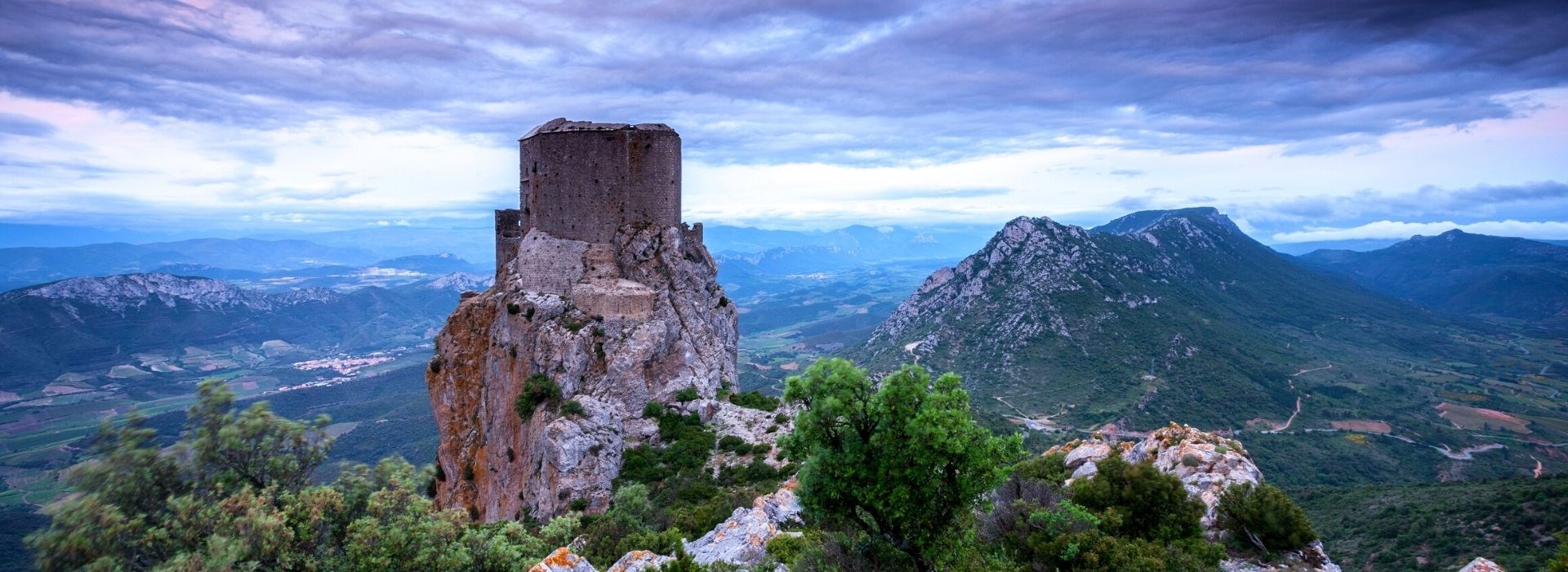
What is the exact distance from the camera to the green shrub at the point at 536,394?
28.6 m

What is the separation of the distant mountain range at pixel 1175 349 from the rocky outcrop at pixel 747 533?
5319 cm


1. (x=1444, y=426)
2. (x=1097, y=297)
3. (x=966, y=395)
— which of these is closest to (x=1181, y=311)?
(x=1097, y=297)

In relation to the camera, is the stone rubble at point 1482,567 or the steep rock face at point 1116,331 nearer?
the stone rubble at point 1482,567

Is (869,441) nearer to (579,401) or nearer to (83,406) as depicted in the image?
(579,401)

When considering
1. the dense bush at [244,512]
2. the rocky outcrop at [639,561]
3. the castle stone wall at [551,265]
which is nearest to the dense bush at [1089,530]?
the rocky outcrop at [639,561]

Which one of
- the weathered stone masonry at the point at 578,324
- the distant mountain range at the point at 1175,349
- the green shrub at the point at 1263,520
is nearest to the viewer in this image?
the green shrub at the point at 1263,520

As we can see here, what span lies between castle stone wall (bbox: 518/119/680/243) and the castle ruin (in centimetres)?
4

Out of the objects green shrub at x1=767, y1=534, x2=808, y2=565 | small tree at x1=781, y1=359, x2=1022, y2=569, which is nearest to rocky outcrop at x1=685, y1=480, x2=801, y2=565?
green shrub at x1=767, y1=534, x2=808, y2=565

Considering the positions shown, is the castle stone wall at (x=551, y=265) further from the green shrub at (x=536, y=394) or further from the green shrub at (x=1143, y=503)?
the green shrub at (x=1143, y=503)

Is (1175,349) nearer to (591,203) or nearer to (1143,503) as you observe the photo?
(1143,503)

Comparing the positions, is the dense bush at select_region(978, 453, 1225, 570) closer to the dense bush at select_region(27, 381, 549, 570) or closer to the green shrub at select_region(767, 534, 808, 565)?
the green shrub at select_region(767, 534, 808, 565)

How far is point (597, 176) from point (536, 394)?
10283 mm

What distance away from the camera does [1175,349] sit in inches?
3393

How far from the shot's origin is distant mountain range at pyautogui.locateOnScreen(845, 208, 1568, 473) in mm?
77625
